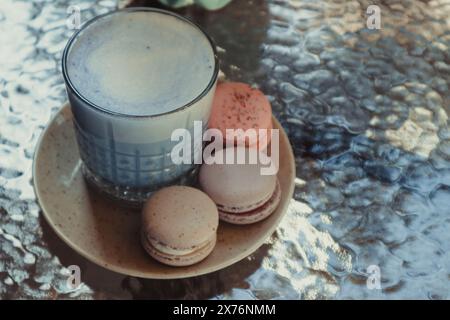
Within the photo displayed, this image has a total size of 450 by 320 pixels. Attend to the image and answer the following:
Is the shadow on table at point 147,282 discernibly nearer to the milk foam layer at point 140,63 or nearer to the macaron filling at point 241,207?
the macaron filling at point 241,207

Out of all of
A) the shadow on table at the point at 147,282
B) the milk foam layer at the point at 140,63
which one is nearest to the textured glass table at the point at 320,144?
the shadow on table at the point at 147,282

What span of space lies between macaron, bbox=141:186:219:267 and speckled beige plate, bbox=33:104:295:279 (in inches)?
0.5

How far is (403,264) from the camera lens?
2.27 ft

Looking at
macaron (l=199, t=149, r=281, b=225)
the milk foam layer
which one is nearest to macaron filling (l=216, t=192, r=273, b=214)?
macaron (l=199, t=149, r=281, b=225)

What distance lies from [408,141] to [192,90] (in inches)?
11.5

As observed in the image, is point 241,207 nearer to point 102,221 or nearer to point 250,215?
point 250,215

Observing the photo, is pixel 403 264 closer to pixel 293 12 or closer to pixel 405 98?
pixel 405 98

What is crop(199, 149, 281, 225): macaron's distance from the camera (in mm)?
641

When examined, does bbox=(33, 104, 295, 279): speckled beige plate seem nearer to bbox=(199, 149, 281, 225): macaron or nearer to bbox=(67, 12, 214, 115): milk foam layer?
bbox=(199, 149, 281, 225): macaron

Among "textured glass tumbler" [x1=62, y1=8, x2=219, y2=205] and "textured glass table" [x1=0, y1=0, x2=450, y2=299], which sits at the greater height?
"textured glass tumbler" [x1=62, y1=8, x2=219, y2=205]

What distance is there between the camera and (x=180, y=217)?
610mm

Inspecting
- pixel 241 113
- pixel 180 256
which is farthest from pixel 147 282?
pixel 241 113

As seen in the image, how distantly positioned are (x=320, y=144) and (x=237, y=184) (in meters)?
0.16

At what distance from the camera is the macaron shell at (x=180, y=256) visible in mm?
612
